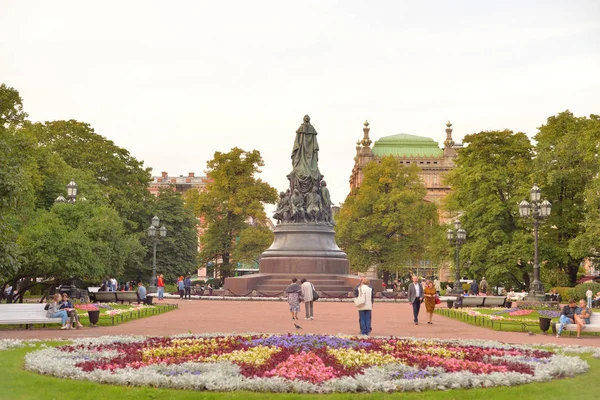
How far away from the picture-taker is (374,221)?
7744 centimetres

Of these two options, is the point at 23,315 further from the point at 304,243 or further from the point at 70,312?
the point at 304,243

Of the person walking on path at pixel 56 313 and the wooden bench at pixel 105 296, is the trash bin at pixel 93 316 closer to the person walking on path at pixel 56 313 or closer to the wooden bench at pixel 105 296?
the person walking on path at pixel 56 313

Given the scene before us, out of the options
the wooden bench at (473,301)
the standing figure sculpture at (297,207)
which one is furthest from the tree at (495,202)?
the wooden bench at (473,301)

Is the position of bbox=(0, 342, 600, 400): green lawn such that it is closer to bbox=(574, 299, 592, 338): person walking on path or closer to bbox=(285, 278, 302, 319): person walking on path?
bbox=(574, 299, 592, 338): person walking on path

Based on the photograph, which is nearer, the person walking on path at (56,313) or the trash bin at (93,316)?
the person walking on path at (56,313)

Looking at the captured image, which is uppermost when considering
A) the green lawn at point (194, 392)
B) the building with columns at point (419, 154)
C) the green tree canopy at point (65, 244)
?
the building with columns at point (419, 154)

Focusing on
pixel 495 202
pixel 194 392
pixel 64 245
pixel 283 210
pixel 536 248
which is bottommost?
pixel 194 392

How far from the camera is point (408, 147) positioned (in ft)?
536

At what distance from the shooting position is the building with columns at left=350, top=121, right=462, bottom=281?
15375 centimetres

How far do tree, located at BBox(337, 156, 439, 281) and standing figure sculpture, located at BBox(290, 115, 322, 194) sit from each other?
27.7 metres

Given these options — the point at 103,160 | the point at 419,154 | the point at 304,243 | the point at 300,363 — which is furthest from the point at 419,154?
the point at 300,363

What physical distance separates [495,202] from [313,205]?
50.0 feet

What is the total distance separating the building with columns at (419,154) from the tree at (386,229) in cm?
7168

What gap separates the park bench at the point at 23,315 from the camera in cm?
2306
